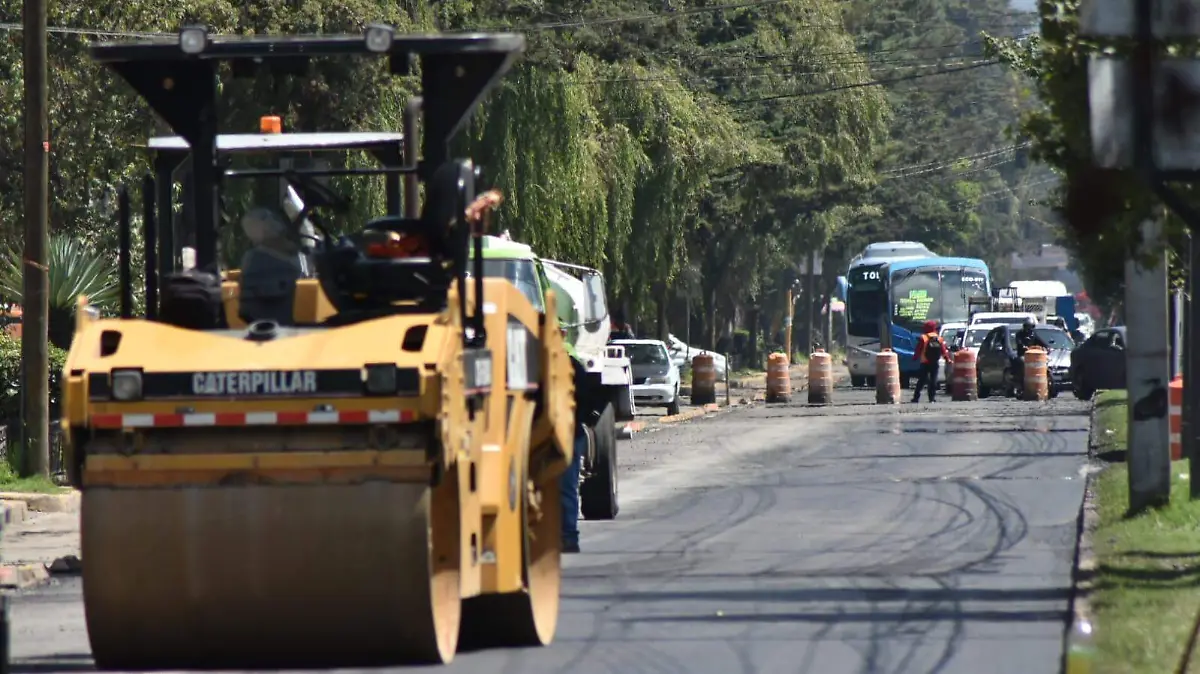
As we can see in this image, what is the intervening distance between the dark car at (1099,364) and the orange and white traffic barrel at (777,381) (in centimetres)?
615

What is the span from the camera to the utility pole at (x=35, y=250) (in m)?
19.5

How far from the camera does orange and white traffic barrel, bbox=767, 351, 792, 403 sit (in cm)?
4216

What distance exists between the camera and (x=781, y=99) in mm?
45469

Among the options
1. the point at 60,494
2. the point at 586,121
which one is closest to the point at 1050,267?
the point at 586,121

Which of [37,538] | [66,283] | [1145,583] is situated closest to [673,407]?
[66,283]

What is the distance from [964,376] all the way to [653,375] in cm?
711

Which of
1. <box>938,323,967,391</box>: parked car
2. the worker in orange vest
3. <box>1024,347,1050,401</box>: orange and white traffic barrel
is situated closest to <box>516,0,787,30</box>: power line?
the worker in orange vest

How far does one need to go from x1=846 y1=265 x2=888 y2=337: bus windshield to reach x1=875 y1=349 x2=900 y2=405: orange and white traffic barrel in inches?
560

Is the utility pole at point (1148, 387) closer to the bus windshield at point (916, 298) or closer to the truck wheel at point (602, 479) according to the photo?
the truck wheel at point (602, 479)

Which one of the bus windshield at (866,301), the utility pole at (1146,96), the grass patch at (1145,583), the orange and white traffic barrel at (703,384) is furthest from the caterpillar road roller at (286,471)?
the bus windshield at (866,301)

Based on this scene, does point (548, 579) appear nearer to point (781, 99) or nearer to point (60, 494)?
point (60, 494)

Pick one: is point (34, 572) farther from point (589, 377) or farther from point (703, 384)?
point (703, 384)

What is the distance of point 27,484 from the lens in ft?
63.9

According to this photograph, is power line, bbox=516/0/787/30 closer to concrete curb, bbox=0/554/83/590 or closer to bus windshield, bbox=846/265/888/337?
bus windshield, bbox=846/265/888/337
